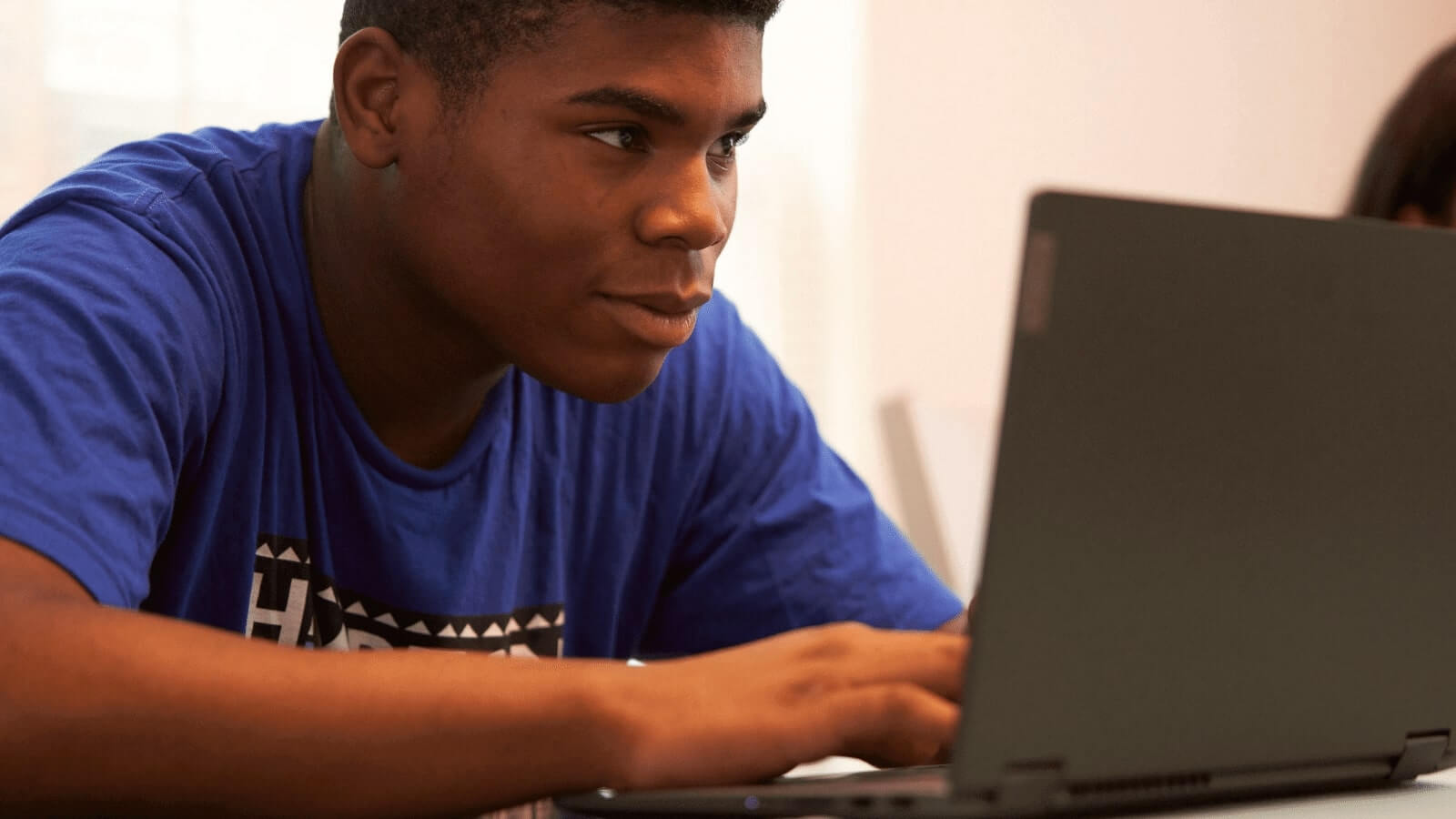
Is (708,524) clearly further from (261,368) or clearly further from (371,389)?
(261,368)

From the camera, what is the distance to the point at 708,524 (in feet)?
4.18

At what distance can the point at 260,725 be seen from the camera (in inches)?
24.5

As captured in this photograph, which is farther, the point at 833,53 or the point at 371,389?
the point at 833,53

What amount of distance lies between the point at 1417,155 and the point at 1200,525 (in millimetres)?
2416

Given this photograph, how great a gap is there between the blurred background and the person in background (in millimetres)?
728

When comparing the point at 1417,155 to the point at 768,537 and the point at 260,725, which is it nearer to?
the point at 768,537

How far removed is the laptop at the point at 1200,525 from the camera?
1.74 ft

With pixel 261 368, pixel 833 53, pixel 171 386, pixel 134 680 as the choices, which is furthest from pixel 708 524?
pixel 833 53

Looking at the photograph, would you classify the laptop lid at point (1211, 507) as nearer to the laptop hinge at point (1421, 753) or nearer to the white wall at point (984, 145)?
the laptop hinge at point (1421, 753)

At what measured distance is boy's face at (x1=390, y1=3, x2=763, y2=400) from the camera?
93 cm

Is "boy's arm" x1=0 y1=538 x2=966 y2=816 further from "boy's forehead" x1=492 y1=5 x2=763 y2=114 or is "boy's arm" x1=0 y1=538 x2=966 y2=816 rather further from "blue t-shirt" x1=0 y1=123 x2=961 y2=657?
"boy's forehead" x1=492 y1=5 x2=763 y2=114

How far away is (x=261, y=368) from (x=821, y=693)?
0.51m

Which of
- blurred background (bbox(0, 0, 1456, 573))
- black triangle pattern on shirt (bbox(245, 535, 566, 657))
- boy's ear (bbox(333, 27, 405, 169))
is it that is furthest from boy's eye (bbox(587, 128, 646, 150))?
blurred background (bbox(0, 0, 1456, 573))

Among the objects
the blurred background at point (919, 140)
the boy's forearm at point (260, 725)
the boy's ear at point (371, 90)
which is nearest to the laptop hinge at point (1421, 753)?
the boy's forearm at point (260, 725)
